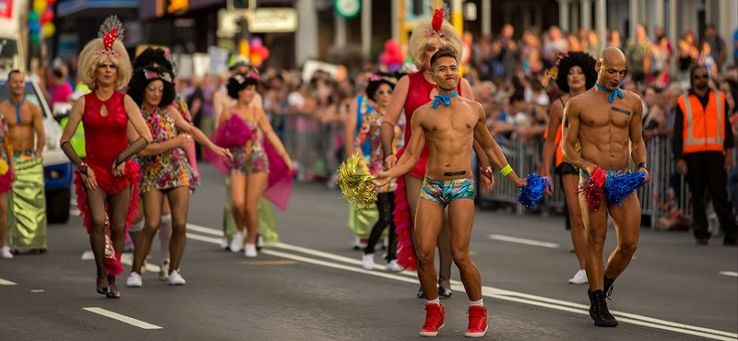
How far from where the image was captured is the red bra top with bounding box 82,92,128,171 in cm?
1459

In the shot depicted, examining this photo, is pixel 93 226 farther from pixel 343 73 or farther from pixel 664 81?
pixel 343 73

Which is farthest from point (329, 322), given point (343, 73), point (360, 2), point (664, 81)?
point (360, 2)

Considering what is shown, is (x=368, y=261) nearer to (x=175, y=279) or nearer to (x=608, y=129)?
(x=175, y=279)

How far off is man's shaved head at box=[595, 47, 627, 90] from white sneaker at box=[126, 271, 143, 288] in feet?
14.3

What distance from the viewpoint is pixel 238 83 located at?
1822 centimetres

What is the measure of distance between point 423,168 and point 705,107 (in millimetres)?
6635

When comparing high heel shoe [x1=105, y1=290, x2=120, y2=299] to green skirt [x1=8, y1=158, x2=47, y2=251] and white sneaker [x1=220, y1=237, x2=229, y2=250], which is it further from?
white sneaker [x1=220, y1=237, x2=229, y2=250]

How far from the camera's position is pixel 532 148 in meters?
24.8

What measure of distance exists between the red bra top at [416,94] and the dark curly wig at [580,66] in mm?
2005

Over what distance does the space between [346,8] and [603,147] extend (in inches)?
1623

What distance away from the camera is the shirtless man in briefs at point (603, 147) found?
13.0 meters

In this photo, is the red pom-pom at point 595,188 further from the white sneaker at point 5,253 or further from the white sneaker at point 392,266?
the white sneaker at point 5,253

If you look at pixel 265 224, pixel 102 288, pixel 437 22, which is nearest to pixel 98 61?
pixel 102 288

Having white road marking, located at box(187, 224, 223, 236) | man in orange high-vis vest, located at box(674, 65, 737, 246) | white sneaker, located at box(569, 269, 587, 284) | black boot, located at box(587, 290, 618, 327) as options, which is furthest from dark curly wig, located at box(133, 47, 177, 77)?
man in orange high-vis vest, located at box(674, 65, 737, 246)
